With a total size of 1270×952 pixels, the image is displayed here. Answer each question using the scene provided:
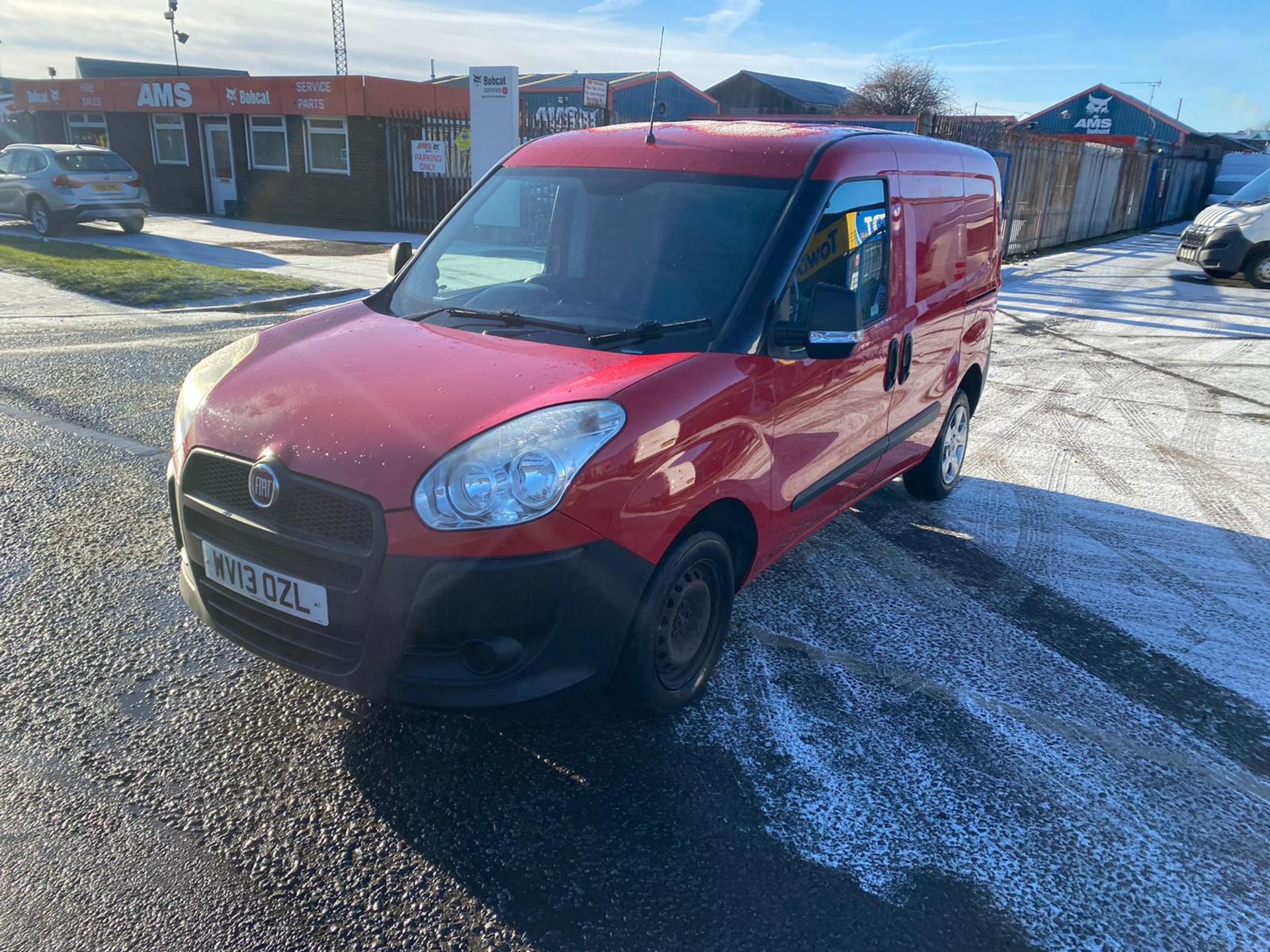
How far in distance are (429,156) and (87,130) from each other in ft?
47.6

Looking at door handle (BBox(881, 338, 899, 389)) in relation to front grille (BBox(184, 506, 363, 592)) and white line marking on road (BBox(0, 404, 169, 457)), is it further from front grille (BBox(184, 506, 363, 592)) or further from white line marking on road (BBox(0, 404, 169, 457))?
white line marking on road (BBox(0, 404, 169, 457))

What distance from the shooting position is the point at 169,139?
2628 centimetres

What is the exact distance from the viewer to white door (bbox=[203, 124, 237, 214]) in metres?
24.9

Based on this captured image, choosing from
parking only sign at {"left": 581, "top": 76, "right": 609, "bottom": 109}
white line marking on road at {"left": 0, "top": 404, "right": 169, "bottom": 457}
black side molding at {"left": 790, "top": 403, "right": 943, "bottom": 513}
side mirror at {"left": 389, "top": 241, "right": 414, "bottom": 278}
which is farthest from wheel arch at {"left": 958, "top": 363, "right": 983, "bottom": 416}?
parking only sign at {"left": 581, "top": 76, "right": 609, "bottom": 109}

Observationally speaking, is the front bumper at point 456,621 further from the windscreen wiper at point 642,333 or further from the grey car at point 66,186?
the grey car at point 66,186

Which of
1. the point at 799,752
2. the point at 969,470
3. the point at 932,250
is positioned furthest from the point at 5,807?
the point at 969,470

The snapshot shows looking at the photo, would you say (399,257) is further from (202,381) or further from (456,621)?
(456,621)

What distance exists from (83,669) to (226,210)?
2451cm

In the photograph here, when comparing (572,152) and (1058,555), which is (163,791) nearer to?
(572,152)

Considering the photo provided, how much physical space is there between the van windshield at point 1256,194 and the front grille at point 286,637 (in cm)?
1965

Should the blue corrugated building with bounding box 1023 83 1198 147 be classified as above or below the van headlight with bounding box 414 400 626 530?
above

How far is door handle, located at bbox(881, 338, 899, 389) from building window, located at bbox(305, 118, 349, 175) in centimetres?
2137

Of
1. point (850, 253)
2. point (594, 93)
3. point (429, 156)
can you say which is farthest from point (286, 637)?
point (429, 156)

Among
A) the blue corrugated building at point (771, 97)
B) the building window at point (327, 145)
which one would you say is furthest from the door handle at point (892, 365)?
the blue corrugated building at point (771, 97)
